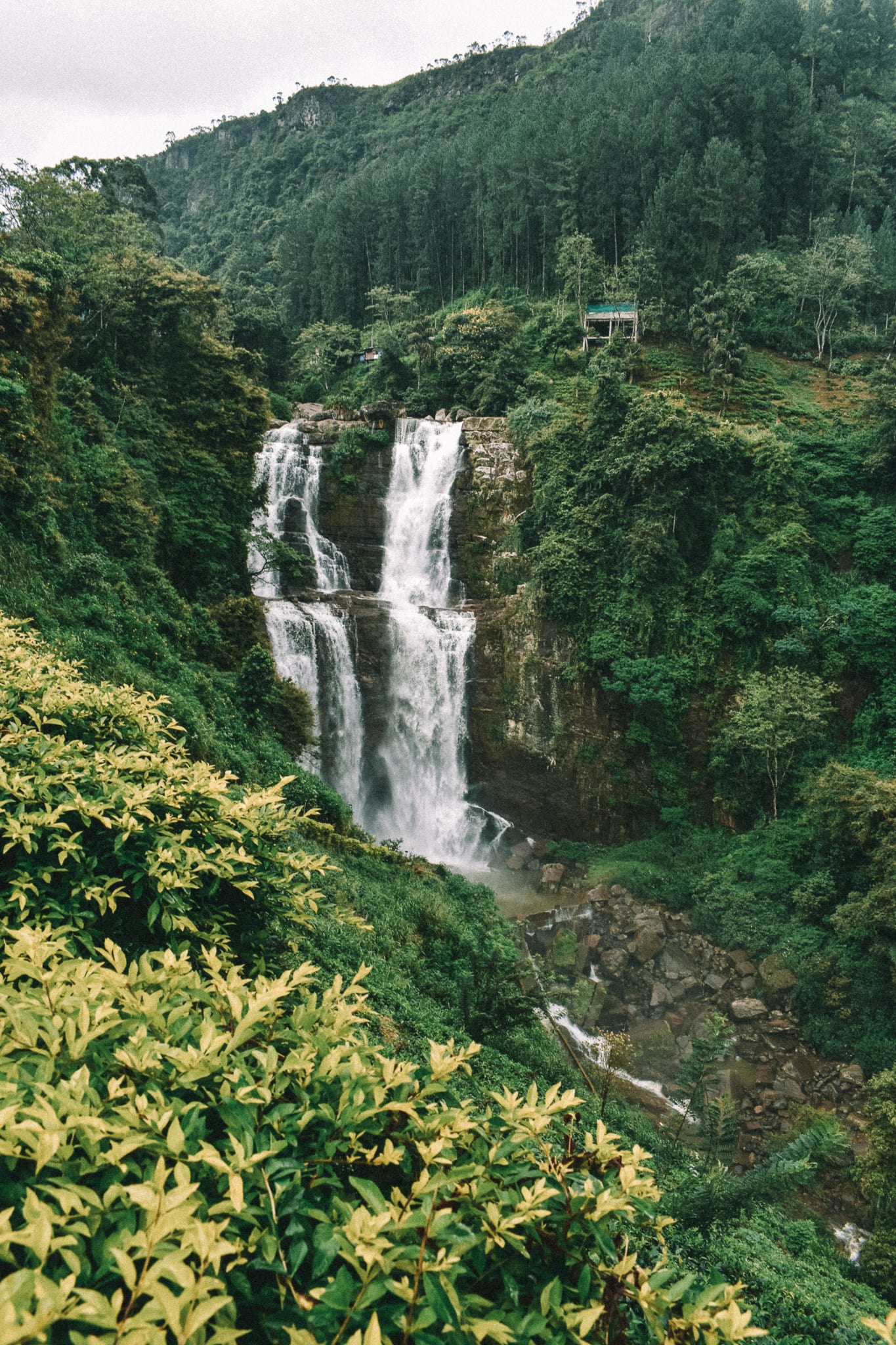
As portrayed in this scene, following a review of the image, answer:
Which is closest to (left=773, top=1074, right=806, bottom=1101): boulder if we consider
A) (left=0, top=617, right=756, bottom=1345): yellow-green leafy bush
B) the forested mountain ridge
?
(left=0, top=617, right=756, bottom=1345): yellow-green leafy bush

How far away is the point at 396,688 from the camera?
2008 cm

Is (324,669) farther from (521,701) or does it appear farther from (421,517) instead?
(421,517)

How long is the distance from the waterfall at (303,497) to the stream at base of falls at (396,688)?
0.16ft

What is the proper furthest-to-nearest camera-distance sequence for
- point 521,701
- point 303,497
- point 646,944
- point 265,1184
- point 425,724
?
point 303,497, point 425,724, point 521,701, point 646,944, point 265,1184

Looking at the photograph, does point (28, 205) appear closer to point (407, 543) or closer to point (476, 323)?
point (407, 543)

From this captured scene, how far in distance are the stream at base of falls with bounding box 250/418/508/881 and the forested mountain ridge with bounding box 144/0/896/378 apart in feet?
59.5

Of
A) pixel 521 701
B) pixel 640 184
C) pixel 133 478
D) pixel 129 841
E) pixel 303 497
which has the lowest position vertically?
pixel 521 701

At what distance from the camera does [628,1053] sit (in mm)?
11758

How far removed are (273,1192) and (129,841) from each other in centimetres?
180

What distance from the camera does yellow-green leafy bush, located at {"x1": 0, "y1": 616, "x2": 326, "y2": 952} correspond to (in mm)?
2758

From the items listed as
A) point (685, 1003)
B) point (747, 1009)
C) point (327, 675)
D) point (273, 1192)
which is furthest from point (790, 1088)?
point (327, 675)

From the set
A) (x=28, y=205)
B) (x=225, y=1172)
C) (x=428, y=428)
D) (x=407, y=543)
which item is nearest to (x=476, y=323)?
(x=428, y=428)

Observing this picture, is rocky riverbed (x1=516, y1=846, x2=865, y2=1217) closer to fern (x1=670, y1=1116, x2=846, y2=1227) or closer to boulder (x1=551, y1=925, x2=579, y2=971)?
boulder (x1=551, y1=925, x2=579, y2=971)

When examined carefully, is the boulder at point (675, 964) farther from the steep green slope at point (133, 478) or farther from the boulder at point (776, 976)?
the steep green slope at point (133, 478)
